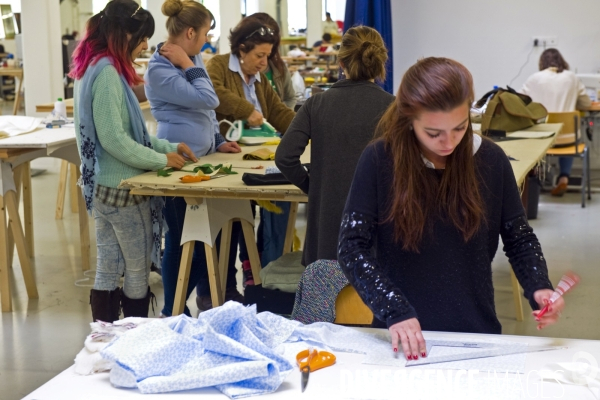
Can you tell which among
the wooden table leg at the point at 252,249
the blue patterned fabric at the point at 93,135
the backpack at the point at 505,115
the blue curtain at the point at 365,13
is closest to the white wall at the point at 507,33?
the blue curtain at the point at 365,13

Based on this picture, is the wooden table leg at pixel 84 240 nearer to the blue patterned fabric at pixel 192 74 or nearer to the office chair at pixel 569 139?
the blue patterned fabric at pixel 192 74

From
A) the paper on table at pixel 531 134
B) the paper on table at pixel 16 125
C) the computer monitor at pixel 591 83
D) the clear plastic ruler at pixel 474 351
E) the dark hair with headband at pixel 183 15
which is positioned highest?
the dark hair with headband at pixel 183 15

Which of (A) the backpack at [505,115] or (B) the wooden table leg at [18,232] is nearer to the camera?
(B) the wooden table leg at [18,232]

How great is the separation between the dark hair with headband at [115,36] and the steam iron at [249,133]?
1010mm

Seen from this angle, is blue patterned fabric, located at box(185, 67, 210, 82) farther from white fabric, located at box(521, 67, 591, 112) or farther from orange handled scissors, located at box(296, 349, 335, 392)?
white fabric, located at box(521, 67, 591, 112)

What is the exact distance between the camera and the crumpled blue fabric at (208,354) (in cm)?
143

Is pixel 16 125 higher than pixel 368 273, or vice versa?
pixel 16 125

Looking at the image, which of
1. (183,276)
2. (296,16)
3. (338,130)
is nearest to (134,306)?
(183,276)

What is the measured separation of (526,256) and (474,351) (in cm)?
26

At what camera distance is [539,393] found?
4.62 feet

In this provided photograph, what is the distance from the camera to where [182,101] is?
3340mm

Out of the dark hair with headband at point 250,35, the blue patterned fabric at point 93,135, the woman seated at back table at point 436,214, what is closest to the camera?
the woman seated at back table at point 436,214

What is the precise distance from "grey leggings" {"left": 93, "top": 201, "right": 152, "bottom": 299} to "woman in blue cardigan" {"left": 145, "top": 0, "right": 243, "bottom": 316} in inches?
14.5

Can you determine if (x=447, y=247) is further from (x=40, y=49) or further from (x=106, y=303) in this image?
(x=40, y=49)
